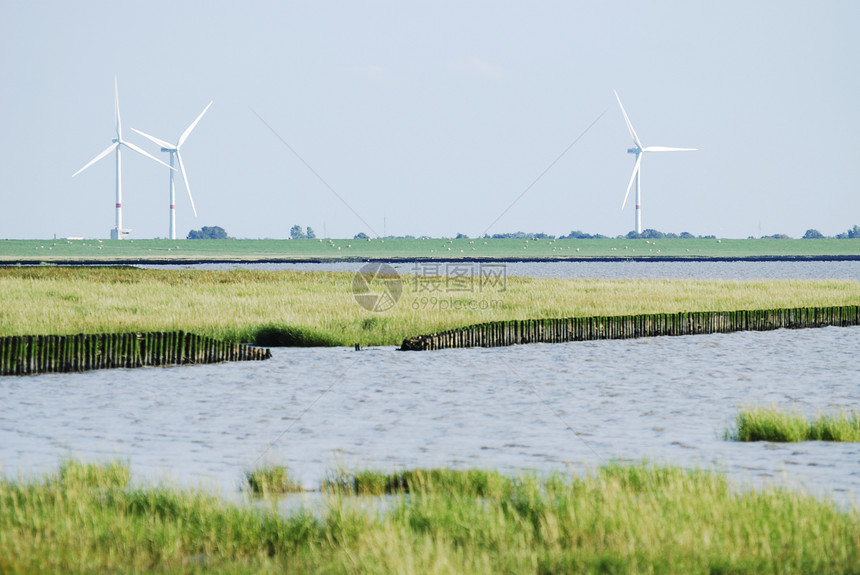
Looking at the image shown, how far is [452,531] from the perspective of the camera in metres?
10.3

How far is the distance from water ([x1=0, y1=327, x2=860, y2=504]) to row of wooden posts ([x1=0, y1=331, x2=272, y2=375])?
481mm

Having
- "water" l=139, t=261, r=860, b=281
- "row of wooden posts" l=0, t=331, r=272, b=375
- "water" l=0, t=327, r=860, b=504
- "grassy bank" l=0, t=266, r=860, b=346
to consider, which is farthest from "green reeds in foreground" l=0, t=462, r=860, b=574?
"water" l=139, t=261, r=860, b=281

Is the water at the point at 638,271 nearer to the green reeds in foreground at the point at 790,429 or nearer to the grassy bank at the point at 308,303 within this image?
the grassy bank at the point at 308,303

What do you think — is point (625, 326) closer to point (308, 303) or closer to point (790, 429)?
point (308, 303)

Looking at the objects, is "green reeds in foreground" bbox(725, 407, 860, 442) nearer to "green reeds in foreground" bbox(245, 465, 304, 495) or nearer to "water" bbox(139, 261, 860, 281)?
"green reeds in foreground" bbox(245, 465, 304, 495)

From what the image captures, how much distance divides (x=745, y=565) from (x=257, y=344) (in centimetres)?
2654

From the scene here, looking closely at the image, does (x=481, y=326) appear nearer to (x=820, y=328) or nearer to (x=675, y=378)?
(x=675, y=378)

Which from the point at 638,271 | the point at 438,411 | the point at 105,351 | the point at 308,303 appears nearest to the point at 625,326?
the point at 308,303

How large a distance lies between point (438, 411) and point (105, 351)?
35.0 ft

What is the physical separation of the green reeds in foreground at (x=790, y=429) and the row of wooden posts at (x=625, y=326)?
15.3 metres

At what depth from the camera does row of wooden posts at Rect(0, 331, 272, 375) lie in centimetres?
2564

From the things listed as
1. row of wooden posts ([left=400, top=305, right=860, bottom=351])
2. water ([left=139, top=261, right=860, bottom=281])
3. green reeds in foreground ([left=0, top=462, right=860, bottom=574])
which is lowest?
green reeds in foreground ([left=0, top=462, right=860, bottom=574])

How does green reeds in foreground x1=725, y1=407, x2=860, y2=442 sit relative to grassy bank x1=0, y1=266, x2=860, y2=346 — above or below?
below

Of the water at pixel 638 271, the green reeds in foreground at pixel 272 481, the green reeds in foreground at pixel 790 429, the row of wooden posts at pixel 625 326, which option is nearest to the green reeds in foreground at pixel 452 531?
the green reeds in foreground at pixel 272 481
